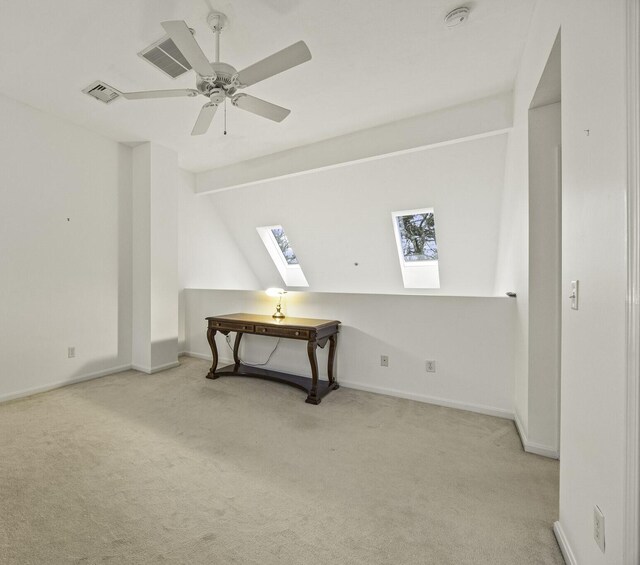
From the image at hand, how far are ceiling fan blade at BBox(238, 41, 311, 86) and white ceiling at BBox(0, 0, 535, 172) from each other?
0.40 m

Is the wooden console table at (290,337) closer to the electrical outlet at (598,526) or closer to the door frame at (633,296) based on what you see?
the electrical outlet at (598,526)

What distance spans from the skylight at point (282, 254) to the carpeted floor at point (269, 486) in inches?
137

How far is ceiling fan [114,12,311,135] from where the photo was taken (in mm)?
1799

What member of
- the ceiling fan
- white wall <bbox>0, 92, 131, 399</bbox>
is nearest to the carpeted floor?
white wall <bbox>0, 92, 131, 399</bbox>

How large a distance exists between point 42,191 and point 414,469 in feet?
13.8

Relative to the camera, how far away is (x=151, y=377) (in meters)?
3.90

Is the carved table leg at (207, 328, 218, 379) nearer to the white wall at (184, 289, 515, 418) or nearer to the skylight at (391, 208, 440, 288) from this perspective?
the white wall at (184, 289, 515, 418)

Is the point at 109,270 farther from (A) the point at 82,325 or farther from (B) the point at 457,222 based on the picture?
(B) the point at 457,222

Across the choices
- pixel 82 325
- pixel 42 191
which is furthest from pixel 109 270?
pixel 42 191

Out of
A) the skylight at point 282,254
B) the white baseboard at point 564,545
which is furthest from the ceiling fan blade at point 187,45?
the skylight at point 282,254

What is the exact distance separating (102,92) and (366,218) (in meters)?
3.33

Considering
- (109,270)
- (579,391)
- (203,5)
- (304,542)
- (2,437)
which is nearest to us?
(579,391)

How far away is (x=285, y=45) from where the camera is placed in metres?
2.39

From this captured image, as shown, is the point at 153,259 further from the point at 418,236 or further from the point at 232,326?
the point at 418,236
